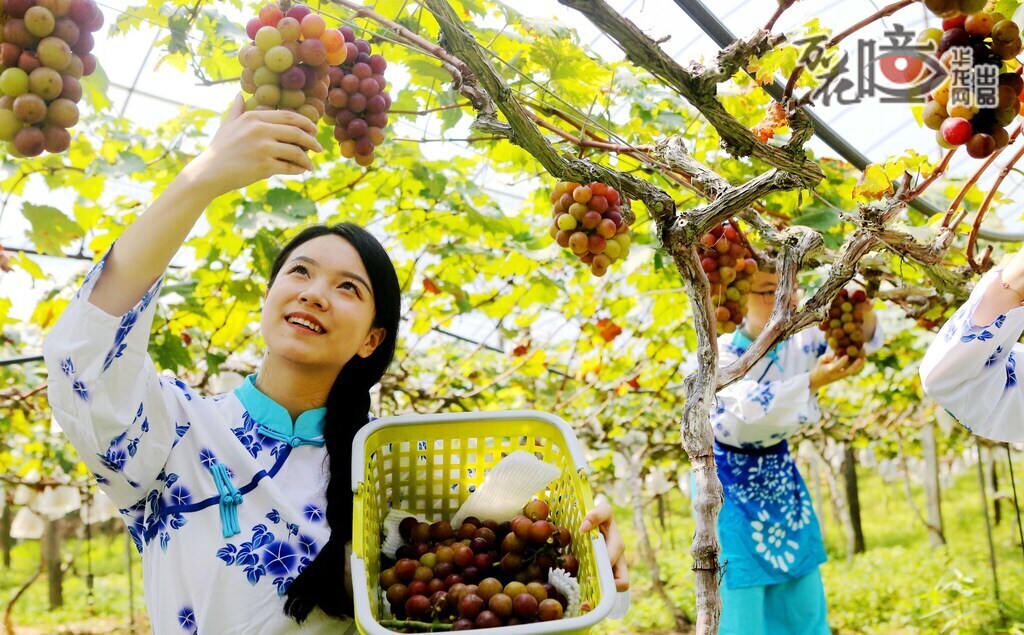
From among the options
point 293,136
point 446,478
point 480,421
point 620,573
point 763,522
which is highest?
point 293,136

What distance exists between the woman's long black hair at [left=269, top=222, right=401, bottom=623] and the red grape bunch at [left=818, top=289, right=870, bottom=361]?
1.59 meters

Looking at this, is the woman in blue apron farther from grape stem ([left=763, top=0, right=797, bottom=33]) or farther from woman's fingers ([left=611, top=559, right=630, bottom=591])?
grape stem ([left=763, top=0, right=797, bottom=33])

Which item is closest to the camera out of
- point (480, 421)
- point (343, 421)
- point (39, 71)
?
point (39, 71)

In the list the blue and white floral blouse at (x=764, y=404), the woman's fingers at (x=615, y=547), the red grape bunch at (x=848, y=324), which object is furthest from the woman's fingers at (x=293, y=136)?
the red grape bunch at (x=848, y=324)

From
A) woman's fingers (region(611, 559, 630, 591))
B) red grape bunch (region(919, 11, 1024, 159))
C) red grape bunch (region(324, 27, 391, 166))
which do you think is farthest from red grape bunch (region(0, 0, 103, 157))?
red grape bunch (region(919, 11, 1024, 159))

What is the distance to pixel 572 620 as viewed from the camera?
3.10ft

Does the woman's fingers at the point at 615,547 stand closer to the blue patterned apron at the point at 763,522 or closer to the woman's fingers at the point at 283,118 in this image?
the woman's fingers at the point at 283,118

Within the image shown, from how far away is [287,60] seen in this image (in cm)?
103

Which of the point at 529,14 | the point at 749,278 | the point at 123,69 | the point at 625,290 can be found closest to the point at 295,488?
the point at 529,14

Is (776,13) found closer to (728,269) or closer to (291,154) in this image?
(291,154)

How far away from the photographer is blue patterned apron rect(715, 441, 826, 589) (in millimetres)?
2629

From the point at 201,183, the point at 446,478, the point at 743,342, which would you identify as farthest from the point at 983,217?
the point at 201,183

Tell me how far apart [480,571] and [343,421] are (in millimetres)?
433

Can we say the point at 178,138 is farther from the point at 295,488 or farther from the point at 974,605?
the point at 974,605
